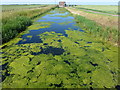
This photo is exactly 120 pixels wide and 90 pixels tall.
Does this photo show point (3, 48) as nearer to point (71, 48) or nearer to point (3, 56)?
point (3, 56)

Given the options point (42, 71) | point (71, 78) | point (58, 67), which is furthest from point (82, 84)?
point (42, 71)

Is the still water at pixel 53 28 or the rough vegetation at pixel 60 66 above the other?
the still water at pixel 53 28

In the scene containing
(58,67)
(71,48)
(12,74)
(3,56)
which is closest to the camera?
(12,74)

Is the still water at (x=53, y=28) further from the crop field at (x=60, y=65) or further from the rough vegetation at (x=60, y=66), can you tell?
the rough vegetation at (x=60, y=66)

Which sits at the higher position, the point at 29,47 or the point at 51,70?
the point at 29,47

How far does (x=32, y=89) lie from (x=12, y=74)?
156 centimetres

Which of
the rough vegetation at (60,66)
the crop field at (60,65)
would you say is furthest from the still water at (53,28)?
the rough vegetation at (60,66)

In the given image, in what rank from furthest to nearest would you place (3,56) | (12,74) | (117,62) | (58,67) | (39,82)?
(3,56), (117,62), (58,67), (12,74), (39,82)

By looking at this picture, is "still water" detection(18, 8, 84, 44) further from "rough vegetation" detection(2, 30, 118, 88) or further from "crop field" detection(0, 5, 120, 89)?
"rough vegetation" detection(2, 30, 118, 88)

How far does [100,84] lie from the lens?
4129 millimetres

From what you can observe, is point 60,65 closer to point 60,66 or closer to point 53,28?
point 60,66

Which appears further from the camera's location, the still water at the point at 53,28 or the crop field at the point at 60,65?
the still water at the point at 53,28

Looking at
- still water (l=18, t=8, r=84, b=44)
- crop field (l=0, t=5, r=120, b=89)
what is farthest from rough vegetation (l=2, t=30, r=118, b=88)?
still water (l=18, t=8, r=84, b=44)

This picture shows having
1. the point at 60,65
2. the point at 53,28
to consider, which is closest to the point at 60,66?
the point at 60,65
